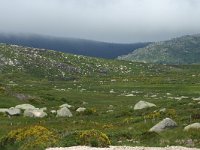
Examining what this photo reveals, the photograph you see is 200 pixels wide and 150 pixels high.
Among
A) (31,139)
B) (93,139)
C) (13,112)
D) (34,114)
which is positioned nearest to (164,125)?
(93,139)

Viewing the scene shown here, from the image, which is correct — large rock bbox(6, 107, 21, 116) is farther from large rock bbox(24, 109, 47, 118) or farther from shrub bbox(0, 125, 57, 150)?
shrub bbox(0, 125, 57, 150)

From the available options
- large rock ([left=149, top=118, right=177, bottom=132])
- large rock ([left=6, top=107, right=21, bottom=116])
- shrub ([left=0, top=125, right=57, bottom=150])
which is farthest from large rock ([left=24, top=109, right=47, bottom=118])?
shrub ([left=0, top=125, right=57, bottom=150])

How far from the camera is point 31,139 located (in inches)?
1513

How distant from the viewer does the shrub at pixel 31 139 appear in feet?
120

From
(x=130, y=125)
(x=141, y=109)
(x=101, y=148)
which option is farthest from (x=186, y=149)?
(x=141, y=109)

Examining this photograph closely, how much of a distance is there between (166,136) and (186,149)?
379 inches

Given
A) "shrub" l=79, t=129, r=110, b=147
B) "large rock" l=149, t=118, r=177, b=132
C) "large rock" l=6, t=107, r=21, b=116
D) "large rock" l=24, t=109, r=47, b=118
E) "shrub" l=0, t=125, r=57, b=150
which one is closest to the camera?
"shrub" l=0, t=125, r=57, b=150

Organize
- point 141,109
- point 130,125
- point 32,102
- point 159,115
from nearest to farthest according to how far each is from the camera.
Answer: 1. point 130,125
2. point 159,115
3. point 141,109
4. point 32,102

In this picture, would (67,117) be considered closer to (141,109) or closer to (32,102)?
(141,109)

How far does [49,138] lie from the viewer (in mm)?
38312

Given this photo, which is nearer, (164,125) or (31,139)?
(31,139)

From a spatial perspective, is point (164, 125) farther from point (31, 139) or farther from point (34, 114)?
point (34, 114)

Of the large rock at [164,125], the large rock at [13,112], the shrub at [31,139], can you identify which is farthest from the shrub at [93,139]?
the large rock at [13,112]

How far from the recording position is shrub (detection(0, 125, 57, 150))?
1442 inches
